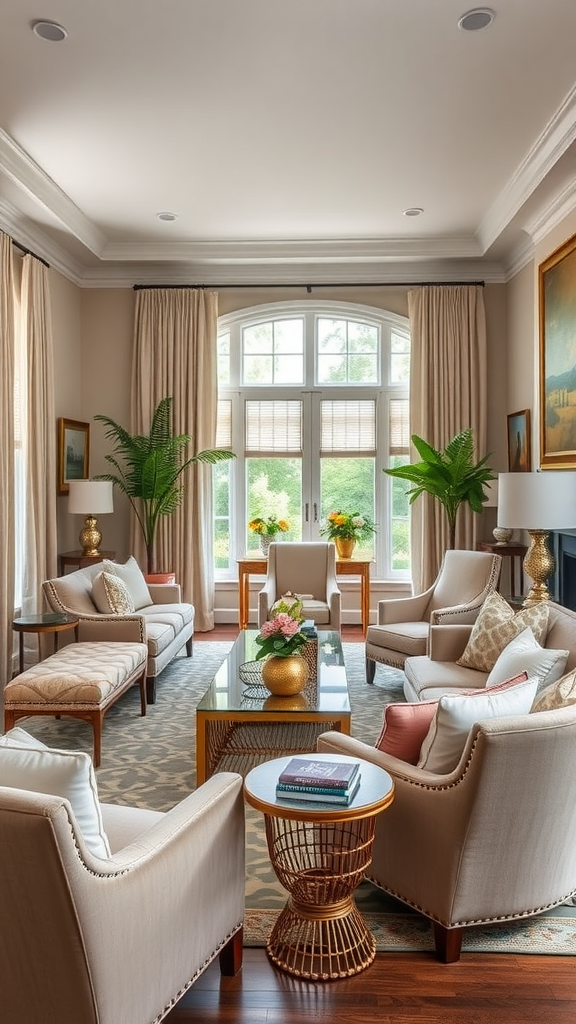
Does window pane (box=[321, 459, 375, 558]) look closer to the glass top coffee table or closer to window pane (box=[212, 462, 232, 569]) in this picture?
window pane (box=[212, 462, 232, 569])

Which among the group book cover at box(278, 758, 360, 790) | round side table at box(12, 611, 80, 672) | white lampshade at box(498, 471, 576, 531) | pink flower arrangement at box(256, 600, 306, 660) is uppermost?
white lampshade at box(498, 471, 576, 531)

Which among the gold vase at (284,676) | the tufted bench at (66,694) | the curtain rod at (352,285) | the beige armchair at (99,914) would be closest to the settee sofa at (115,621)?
the tufted bench at (66,694)

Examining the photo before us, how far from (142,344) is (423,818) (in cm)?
602

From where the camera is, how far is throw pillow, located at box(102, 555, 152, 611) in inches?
224

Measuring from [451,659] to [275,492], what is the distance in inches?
148

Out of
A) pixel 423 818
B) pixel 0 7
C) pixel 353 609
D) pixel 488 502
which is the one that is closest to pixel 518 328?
pixel 488 502

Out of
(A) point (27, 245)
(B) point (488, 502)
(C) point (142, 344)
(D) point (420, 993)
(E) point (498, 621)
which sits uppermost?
(A) point (27, 245)

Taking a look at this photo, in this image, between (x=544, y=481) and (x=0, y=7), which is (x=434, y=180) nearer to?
(x=544, y=481)

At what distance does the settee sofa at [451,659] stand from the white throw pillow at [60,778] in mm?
1971

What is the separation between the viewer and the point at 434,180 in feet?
18.3

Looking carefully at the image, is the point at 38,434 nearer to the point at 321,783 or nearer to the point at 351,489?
the point at 351,489

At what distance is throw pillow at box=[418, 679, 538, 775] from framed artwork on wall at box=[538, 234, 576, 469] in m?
3.11

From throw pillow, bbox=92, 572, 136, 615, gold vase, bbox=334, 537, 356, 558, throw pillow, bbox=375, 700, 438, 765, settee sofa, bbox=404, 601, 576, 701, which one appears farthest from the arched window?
throw pillow, bbox=375, 700, 438, 765

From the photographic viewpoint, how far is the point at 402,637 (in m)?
4.99
